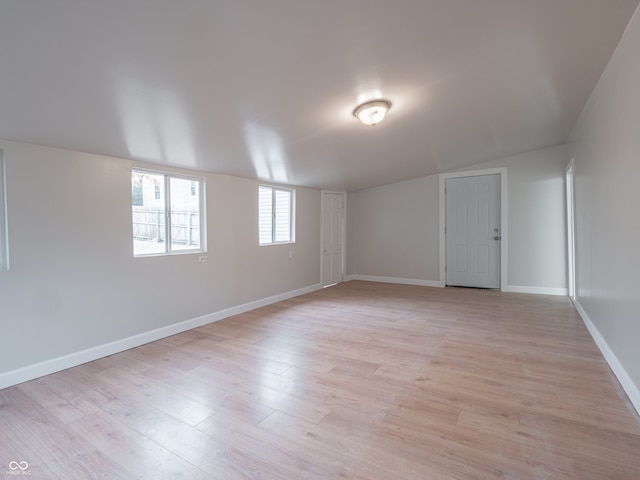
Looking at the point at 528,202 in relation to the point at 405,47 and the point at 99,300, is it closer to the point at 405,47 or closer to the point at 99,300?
the point at 405,47

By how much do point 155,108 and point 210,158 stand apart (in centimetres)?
129

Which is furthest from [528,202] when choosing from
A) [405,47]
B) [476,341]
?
[405,47]

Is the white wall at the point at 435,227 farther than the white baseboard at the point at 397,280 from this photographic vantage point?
No

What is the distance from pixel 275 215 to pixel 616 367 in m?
4.52

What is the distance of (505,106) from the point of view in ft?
11.3

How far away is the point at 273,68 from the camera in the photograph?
83.7 inches

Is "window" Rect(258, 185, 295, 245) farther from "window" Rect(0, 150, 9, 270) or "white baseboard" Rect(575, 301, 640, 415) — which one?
"white baseboard" Rect(575, 301, 640, 415)

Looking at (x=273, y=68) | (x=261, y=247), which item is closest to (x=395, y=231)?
(x=261, y=247)

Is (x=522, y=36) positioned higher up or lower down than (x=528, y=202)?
higher up

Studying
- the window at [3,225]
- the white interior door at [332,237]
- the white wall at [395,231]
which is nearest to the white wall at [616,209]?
the white wall at [395,231]

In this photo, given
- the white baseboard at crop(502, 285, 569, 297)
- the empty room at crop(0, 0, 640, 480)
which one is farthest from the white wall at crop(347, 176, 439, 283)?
the empty room at crop(0, 0, 640, 480)

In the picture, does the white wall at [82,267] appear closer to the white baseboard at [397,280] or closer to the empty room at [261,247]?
the empty room at [261,247]

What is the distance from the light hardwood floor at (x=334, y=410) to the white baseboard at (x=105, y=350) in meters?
0.09

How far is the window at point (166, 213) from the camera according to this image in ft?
11.9
